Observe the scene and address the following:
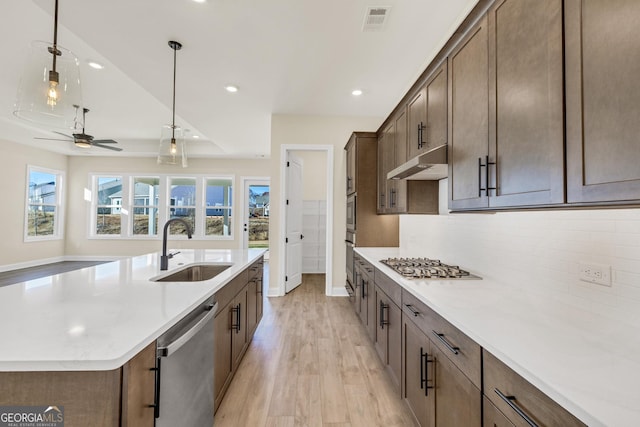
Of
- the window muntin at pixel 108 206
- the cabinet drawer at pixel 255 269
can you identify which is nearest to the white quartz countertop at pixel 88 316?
the cabinet drawer at pixel 255 269

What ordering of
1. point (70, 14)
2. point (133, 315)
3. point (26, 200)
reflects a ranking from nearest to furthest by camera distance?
1. point (133, 315)
2. point (70, 14)
3. point (26, 200)

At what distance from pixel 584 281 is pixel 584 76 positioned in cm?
87

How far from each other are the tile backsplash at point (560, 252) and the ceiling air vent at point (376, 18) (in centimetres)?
178

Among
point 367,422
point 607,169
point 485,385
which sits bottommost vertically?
point 367,422

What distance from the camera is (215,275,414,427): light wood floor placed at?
1847 mm

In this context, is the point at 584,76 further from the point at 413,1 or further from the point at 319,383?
the point at 319,383

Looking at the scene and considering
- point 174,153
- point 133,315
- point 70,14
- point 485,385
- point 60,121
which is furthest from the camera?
point 174,153

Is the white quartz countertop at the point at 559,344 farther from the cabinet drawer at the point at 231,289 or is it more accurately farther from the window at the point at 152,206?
the window at the point at 152,206

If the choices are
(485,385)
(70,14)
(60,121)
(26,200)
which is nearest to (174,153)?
(60,121)

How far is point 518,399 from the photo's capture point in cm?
84

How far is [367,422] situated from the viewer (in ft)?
5.92

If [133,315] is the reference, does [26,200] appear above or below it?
above

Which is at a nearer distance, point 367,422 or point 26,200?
point 367,422

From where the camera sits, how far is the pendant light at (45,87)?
5.72 ft
